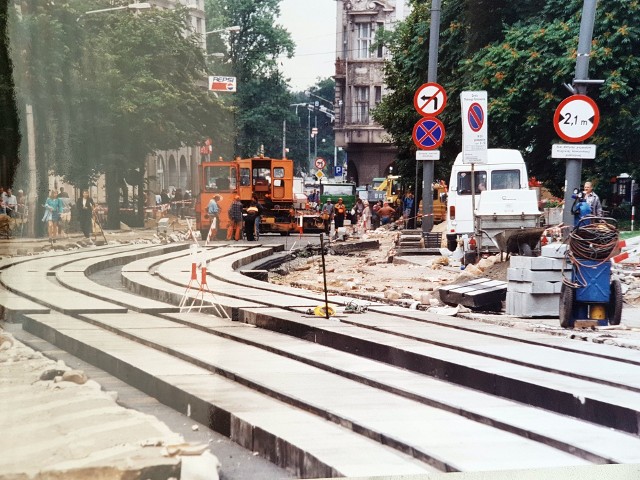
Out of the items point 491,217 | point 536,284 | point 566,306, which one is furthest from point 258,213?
point 491,217

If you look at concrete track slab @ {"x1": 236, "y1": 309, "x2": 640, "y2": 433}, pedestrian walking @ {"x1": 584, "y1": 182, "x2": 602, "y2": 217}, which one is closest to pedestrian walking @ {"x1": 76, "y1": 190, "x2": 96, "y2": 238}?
concrete track slab @ {"x1": 236, "y1": 309, "x2": 640, "y2": 433}

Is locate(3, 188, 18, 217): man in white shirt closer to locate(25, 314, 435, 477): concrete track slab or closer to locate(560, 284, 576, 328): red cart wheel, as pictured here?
locate(25, 314, 435, 477): concrete track slab

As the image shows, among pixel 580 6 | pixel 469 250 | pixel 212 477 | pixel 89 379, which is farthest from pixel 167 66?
pixel 469 250

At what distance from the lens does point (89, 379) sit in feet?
15.5

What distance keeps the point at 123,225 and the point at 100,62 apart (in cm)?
68

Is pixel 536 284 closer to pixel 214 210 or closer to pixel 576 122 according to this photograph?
pixel 576 122

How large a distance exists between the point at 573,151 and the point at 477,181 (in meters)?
7.46

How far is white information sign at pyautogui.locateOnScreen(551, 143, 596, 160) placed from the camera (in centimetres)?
807

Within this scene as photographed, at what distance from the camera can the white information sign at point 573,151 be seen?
8.07 meters

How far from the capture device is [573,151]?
27.0 ft

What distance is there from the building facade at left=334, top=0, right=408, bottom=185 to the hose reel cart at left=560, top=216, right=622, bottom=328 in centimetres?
430

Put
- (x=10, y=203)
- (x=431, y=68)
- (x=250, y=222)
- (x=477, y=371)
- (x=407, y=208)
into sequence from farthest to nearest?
(x=407, y=208) < (x=431, y=68) < (x=477, y=371) < (x=250, y=222) < (x=10, y=203)

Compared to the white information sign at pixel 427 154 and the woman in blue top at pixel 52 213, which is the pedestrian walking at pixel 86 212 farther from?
the white information sign at pixel 427 154

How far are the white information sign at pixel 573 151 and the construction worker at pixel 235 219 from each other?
2.37 metres
